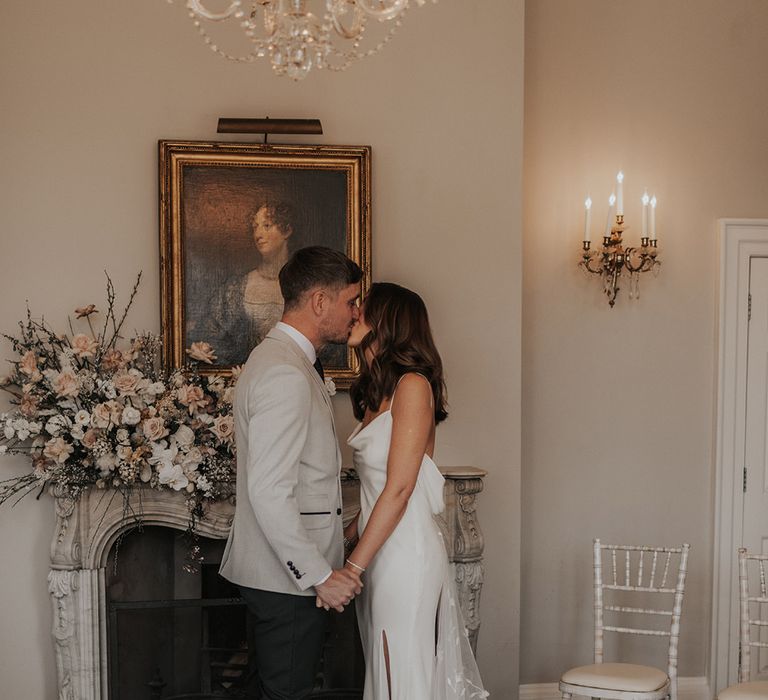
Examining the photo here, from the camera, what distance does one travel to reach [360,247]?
3635 mm

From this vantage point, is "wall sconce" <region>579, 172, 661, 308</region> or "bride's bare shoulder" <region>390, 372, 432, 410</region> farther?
"wall sconce" <region>579, 172, 661, 308</region>

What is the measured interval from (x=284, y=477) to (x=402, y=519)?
0.46 metres

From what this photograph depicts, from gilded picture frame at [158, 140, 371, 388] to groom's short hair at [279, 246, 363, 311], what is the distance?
3.14ft

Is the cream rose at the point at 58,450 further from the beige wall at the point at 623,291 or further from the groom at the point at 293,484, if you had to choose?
the beige wall at the point at 623,291

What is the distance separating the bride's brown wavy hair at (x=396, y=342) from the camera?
2.71 metres

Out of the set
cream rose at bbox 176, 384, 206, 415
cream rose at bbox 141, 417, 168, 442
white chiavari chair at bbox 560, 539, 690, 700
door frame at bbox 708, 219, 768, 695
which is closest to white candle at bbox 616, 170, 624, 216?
door frame at bbox 708, 219, 768, 695

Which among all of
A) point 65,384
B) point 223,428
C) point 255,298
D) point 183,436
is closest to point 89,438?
point 65,384

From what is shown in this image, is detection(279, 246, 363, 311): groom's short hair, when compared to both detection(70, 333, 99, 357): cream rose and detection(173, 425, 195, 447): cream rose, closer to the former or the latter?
detection(173, 425, 195, 447): cream rose

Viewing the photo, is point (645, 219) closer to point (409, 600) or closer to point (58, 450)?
point (409, 600)

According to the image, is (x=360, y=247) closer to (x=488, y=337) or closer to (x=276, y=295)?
(x=276, y=295)

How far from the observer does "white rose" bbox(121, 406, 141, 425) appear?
3133 mm

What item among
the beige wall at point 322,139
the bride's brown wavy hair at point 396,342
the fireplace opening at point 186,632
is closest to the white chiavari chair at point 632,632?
the beige wall at point 322,139

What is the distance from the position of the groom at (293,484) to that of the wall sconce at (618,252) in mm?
1741

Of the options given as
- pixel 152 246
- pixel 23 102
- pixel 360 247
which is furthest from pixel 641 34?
pixel 23 102
